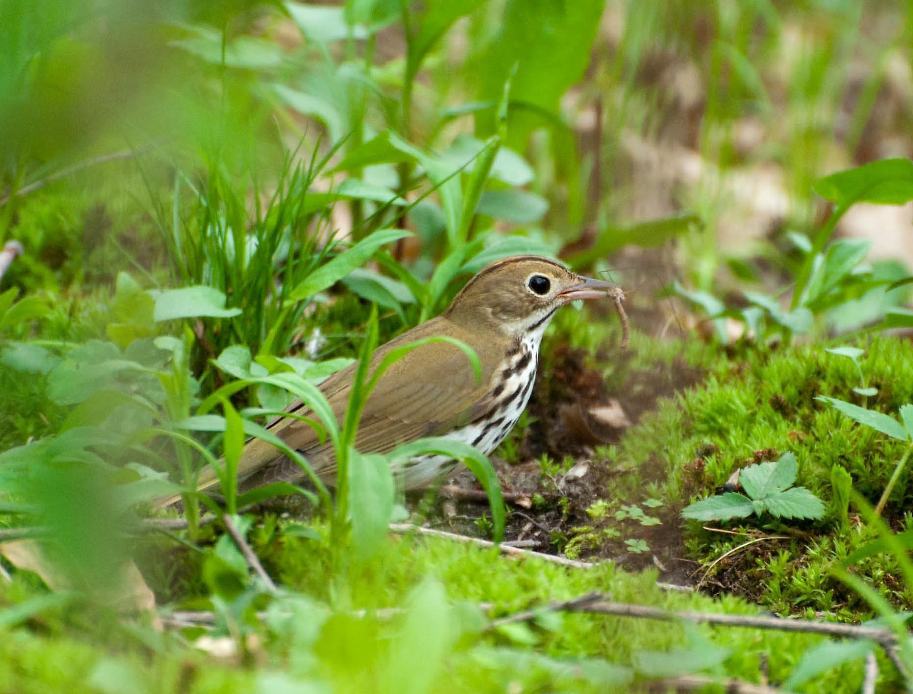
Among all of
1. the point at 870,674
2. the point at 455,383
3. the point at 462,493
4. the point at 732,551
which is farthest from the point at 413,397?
the point at 870,674

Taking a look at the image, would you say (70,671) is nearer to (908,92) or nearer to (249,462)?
(249,462)

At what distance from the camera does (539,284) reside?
396 centimetres

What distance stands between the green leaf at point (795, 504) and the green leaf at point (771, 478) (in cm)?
2

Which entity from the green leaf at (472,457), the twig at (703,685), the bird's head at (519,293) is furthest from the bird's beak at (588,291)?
the twig at (703,685)

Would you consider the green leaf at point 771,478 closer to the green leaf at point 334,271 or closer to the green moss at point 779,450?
the green moss at point 779,450

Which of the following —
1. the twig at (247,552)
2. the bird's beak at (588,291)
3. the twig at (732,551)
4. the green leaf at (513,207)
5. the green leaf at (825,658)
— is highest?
the green leaf at (513,207)

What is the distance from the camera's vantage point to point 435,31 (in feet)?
14.7

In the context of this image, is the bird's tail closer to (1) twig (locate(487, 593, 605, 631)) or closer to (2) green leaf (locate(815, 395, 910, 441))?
(1) twig (locate(487, 593, 605, 631))

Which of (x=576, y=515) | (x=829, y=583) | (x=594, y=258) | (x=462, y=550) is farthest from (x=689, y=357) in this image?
(x=462, y=550)

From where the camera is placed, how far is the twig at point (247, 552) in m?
2.47

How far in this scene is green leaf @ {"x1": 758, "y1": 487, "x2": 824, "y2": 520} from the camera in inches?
125

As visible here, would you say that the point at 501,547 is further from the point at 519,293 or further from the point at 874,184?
the point at 874,184

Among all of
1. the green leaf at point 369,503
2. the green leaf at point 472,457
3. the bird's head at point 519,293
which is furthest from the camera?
the bird's head at point 519,293

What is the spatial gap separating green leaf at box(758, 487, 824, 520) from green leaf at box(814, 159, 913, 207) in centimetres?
134
